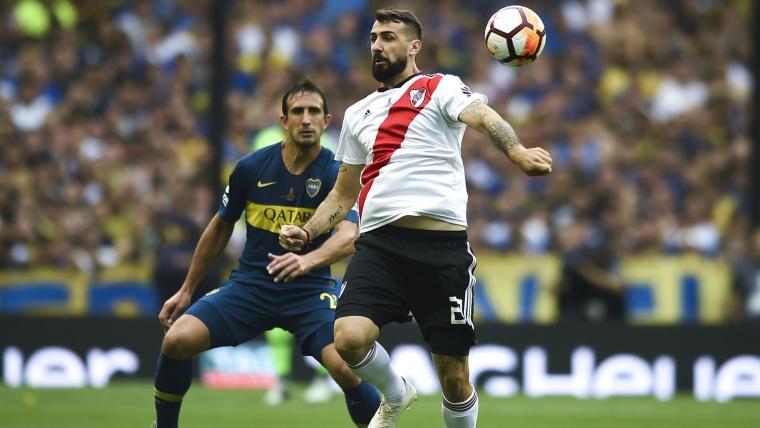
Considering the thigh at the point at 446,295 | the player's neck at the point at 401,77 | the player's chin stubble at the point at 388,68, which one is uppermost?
the player's chin stubble at the point at 388,68

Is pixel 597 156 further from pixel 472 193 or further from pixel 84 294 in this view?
pixel 84 294

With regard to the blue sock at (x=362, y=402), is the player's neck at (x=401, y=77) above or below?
above

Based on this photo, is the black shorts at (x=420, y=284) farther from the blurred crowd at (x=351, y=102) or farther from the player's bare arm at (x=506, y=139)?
the blurred crowd at (x=351, y=102)

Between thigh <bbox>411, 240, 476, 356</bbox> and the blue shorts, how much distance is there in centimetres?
95

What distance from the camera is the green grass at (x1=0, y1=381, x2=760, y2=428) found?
10.9 meters

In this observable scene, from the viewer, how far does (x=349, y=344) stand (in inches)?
281

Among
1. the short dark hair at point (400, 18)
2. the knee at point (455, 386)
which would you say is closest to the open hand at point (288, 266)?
the knee at point (455, 386)

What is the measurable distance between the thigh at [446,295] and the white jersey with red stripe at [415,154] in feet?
0.70

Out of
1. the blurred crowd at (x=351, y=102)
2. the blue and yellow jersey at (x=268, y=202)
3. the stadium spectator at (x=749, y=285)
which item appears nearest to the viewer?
the blue and yellow jersey at (x=268, y=202)

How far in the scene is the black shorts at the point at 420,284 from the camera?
23.8 ft

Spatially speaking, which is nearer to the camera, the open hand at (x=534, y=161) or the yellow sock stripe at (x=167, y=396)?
the open hand at (x=534, y=161)

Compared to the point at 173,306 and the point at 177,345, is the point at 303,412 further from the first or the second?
the point at 177,345

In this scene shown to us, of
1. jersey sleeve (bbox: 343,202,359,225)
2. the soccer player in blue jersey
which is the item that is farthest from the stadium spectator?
jersey sleeve (bbox: 343,202,359,225)

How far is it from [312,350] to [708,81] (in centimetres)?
1205
